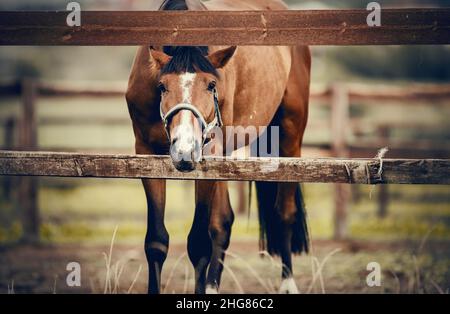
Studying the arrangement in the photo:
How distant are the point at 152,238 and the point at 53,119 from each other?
6.68m

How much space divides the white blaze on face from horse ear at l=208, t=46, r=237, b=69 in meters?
0.25

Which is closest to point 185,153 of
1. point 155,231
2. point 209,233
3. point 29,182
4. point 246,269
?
point 155,231

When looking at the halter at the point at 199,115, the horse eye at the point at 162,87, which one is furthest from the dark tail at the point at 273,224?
the horse eye at the point at 162,87

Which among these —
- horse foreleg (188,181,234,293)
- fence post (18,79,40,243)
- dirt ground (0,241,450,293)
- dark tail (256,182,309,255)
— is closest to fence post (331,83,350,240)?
dirt ground (0,241,450,293)

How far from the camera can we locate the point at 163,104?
4328 millimetres

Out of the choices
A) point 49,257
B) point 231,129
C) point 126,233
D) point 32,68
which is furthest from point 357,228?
point 32,68

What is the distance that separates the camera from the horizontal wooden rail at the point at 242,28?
4.16 meters

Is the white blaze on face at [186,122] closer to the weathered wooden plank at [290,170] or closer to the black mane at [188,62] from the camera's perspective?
the black mane at [188,62]

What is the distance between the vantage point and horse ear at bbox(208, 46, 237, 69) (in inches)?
178

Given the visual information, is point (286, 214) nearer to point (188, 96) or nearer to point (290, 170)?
point (290, 170)

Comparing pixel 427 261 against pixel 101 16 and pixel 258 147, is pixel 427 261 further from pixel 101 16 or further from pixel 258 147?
pixel 101 16

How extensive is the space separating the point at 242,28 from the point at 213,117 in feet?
1.96

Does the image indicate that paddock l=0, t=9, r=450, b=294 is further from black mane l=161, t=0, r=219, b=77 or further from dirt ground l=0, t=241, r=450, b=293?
dirt ground l=0, t=241, r=450, b=293

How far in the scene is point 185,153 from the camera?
13.2ft
